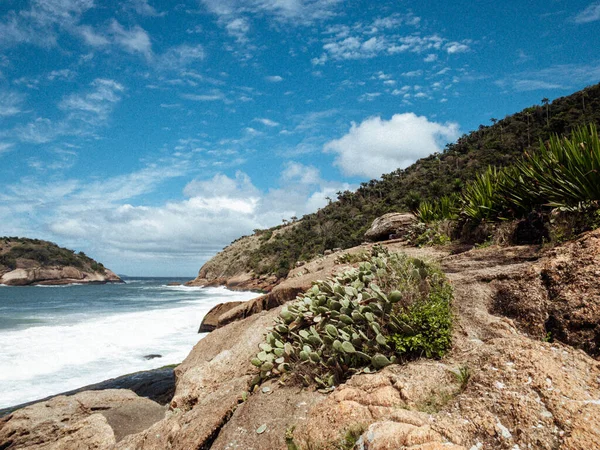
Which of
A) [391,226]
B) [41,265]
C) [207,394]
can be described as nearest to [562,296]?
[207,394]

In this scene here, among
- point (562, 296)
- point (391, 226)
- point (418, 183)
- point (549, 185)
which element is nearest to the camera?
point (562, 296)

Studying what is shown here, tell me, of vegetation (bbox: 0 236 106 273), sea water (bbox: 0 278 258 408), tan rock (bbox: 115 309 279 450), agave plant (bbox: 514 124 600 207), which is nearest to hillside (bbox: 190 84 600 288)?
sea water (bbox: 0 278 258 408)

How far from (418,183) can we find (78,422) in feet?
201

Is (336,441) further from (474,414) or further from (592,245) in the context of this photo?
(592,245)

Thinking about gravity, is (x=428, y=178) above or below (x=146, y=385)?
above

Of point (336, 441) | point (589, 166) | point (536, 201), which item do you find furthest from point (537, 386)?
point (536, 201)

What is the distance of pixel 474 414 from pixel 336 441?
1251 millimetres

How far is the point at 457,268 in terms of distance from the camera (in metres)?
7.33

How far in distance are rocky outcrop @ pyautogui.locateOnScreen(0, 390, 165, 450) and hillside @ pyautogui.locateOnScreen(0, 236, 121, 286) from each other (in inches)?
4719

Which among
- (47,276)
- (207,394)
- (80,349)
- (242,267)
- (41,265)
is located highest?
(41,265)

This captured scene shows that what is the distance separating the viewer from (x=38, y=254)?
4456 inches

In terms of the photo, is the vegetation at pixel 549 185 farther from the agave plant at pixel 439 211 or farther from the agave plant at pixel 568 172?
the agave plant at pixel 439 211

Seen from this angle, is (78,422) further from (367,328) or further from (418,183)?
(418,183)

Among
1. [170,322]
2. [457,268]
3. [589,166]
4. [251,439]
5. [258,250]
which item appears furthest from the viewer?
[258,250]
